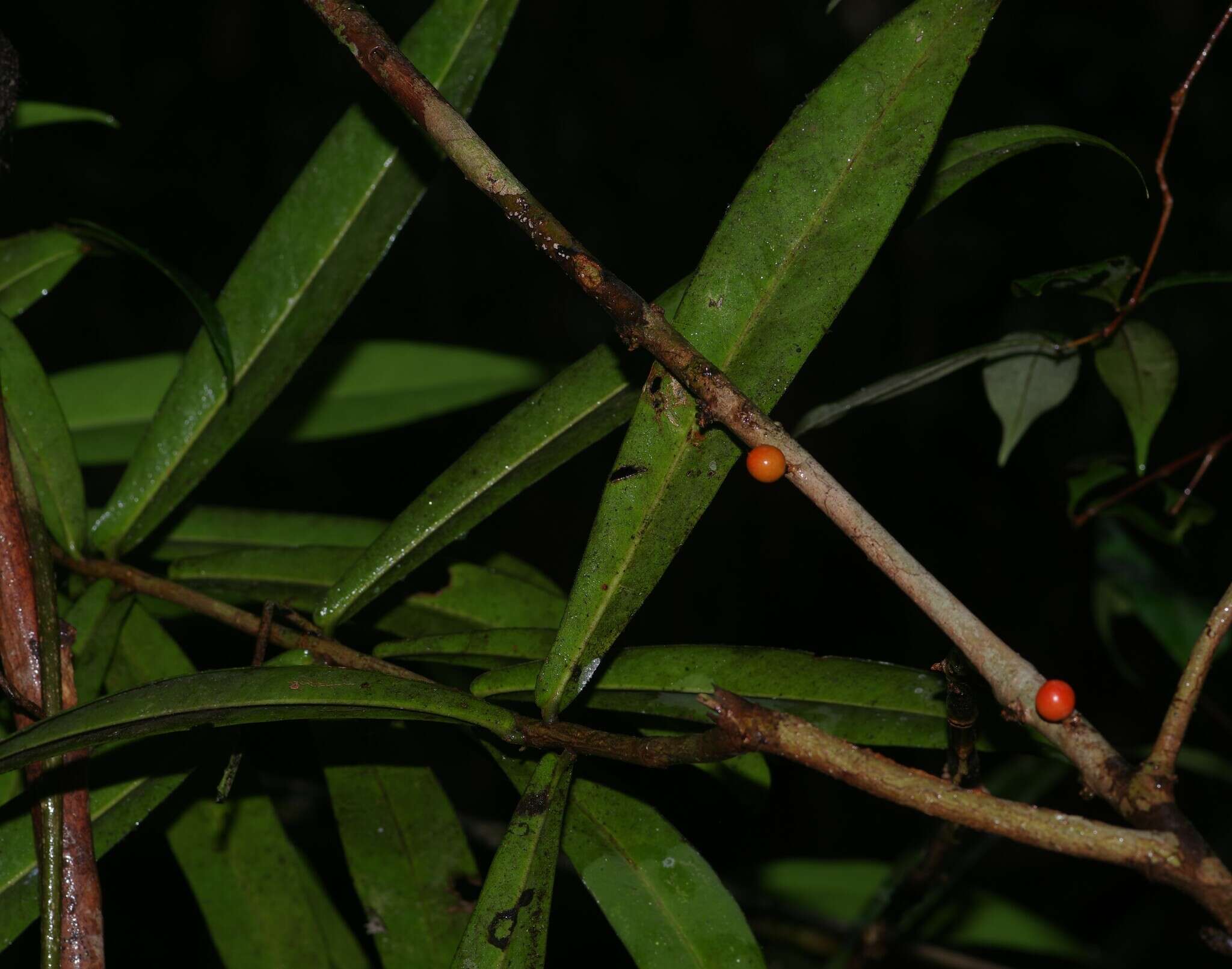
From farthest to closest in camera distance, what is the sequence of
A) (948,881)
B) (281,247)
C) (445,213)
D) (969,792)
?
(445,213), (948,881), (281,247), (969,792)

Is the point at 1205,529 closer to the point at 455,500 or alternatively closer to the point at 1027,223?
the point at 455,500

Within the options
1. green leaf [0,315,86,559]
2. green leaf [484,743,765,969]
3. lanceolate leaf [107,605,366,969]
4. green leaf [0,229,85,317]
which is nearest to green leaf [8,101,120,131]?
green leaf [0,229,85,317]

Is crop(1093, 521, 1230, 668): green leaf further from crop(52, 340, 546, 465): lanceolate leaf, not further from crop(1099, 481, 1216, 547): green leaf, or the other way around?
crop(52, 340, 546, 465): lanceolate leaf

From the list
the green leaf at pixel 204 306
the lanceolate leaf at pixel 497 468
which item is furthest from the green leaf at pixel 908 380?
the green leaf at pixel 204 306

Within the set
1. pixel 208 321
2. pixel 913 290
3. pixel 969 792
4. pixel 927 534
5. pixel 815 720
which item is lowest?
pixel 969 792

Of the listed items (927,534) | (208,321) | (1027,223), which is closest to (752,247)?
(208,321)

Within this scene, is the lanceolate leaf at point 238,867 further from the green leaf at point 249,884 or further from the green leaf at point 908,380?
the green leaf at point 908,380

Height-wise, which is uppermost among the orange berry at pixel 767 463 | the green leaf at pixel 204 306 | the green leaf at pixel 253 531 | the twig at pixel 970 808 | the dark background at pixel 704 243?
the dark background at pixel 704 243
